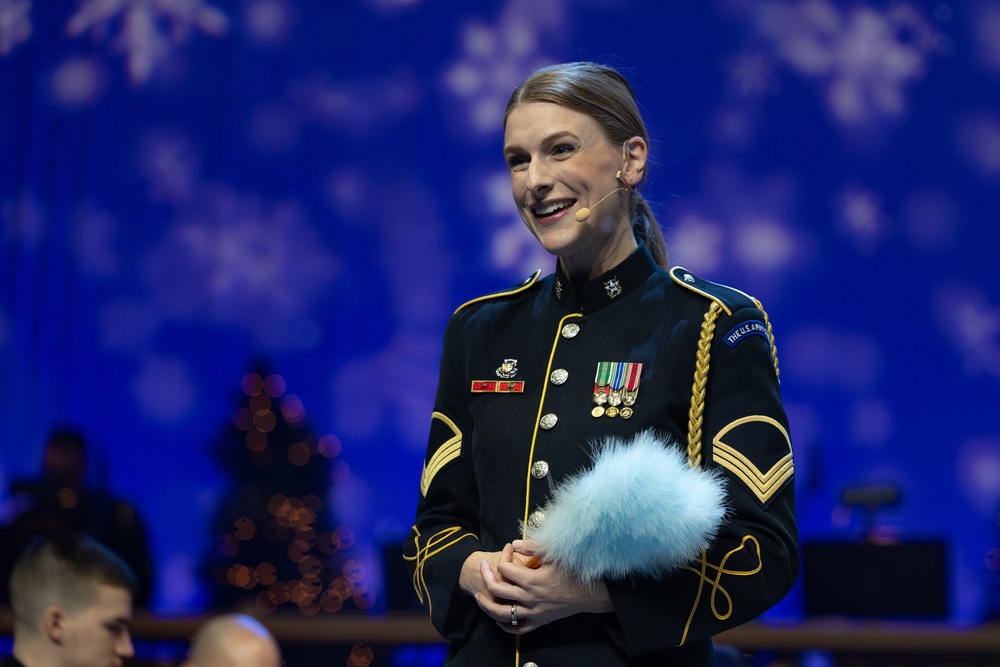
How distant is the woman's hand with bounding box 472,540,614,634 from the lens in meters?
1.41

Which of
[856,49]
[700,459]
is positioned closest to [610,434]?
[700,459]

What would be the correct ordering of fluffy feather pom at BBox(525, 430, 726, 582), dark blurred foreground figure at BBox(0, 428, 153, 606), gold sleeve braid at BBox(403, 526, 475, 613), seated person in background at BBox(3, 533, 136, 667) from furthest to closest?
dark blurred foreground figure at BBox(0, 428, 153, 606), seated person in background at BBox(3, 533, 136, 667), gold sleeve braid at BBox(403, 526, 475, 613), fluffy feather pom at BBox(525, 430, 726, 582)

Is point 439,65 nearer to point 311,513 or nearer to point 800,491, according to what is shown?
point 311,513

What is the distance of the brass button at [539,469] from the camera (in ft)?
5.09

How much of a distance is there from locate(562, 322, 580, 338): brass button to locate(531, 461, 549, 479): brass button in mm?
213

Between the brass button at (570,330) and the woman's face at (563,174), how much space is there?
0.35 ft

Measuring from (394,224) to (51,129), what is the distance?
194 centimetres

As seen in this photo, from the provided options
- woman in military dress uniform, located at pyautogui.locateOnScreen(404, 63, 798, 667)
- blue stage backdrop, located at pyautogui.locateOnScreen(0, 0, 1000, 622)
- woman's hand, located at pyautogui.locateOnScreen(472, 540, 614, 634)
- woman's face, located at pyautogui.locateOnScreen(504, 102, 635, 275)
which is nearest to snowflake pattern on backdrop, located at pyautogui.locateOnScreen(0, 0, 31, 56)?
blue stage backdrop, located at pyautogui.locateOnScreen(0, 0, 1000, 622)

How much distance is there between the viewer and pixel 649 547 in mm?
1360

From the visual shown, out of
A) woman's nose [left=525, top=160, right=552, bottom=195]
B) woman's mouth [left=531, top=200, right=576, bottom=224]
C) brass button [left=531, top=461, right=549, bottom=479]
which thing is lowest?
brass button [left=531, top=461, right=549, bottom=479]

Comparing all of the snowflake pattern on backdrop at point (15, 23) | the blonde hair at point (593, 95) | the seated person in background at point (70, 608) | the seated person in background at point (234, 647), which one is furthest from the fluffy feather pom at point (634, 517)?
the snowflake pattern on backdrop at point (15, 23)

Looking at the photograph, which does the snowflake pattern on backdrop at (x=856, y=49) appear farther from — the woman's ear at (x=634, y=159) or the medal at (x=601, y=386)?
the medal at (x=601, y=386)

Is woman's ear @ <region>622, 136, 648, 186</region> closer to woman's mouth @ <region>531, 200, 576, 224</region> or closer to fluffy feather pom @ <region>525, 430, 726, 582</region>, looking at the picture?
woman's mouth @ <region>531, 200, 576, 224</region>

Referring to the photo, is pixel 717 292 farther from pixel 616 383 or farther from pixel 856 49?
pixel 856 49
